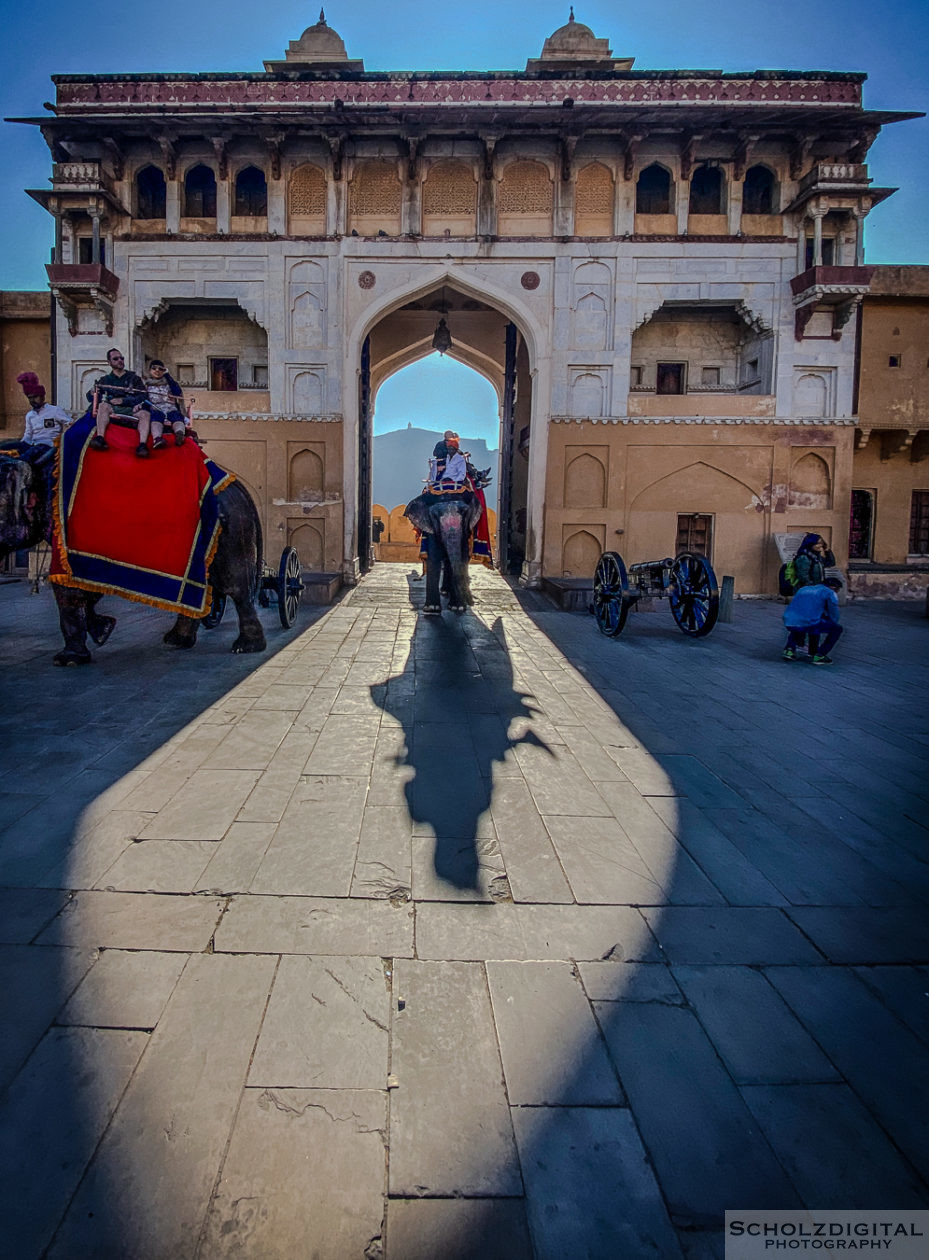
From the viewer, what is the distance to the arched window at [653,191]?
45.2 ft

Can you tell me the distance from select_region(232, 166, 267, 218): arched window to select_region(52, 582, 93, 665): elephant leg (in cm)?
1161

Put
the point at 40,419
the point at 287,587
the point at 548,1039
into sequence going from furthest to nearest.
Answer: the point at 287,587, the point at 40,419, the point at 548,1039

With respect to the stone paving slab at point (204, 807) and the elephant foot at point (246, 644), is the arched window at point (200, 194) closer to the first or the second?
the elephant foot at point (246, 644)

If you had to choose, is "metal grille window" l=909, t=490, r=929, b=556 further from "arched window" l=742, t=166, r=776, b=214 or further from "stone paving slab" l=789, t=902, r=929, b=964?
"stone paving slab" l=789, t=902, r=929, b=964

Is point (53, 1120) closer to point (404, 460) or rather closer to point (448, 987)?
point (448, 987)

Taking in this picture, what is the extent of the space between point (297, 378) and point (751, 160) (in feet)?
33.0

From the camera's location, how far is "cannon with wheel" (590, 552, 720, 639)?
25.0 ft

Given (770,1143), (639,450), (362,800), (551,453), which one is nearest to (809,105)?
(639,450)

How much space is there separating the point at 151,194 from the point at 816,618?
1529 cm

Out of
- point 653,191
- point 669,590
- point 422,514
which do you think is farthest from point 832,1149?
point 653,191

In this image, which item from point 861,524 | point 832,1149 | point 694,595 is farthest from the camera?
point 861,524

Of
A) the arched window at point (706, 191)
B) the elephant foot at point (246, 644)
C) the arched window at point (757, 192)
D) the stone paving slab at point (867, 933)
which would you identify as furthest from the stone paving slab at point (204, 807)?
the arched window at point (757, 192)

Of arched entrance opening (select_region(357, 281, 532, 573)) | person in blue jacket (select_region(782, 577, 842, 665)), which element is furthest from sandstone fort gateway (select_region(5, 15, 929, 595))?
person in blue jacket (select_region(782, 577, 842, 665))

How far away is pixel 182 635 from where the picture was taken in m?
6.48
